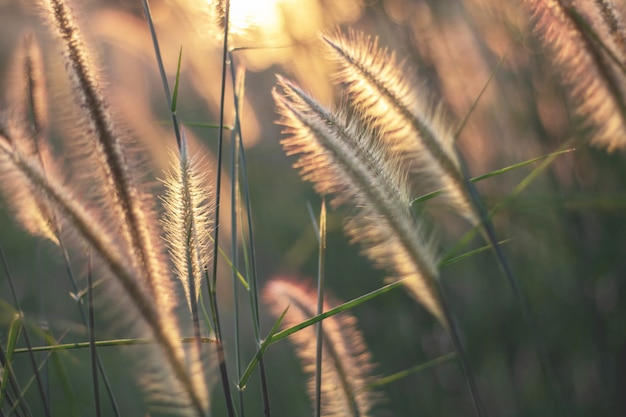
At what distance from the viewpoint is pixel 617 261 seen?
4.94 feet

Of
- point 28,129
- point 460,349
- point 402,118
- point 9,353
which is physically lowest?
point 460,349

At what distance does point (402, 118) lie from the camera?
0.74 m

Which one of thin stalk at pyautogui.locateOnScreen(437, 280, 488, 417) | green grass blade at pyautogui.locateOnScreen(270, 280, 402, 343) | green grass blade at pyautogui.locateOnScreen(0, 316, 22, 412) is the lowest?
thin stalk at pyautogui.locateOnScreen(437, 280, 488, 417)

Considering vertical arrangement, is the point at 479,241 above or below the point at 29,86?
below

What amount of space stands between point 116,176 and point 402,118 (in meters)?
0.33

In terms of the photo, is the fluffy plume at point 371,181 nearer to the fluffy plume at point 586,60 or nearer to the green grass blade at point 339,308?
the green grass blade at point 339,308

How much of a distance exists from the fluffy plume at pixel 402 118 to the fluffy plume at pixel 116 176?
274mm

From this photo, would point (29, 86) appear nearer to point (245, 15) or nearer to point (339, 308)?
point (245, 15)

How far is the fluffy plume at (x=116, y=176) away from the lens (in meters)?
0.62

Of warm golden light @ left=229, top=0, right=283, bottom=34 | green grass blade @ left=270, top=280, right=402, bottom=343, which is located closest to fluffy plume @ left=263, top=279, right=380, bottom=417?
green grass blade @ left=270, top=280, right=402, bottom=343

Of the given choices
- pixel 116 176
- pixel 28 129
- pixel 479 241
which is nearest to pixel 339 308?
pixel 116 176

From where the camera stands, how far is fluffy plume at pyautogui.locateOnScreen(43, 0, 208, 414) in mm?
617

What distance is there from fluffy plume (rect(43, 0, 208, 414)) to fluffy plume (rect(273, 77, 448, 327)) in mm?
201

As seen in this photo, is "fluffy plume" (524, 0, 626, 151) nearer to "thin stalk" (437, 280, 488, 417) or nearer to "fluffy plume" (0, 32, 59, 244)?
"thin stalk" (437, 280, 488, 417)
